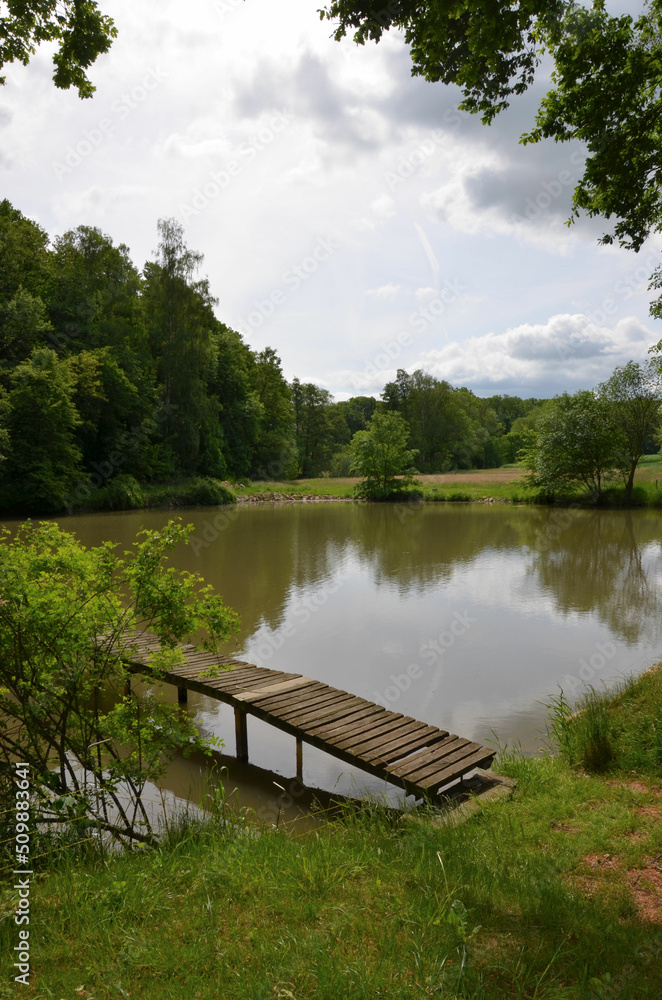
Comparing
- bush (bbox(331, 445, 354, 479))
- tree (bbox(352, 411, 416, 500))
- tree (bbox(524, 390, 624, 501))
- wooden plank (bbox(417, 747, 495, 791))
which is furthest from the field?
wooden plank (bbox(417, 747, 495, 791))

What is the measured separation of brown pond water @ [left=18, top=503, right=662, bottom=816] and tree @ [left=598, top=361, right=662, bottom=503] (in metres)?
8.70

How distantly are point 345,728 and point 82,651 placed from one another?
119 inches

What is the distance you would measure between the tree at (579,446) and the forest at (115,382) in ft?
67.1

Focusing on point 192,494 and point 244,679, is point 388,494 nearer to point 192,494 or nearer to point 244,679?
point 192,494

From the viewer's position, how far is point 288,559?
19.0 m

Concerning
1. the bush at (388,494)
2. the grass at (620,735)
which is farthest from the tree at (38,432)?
the grass at (620,735)

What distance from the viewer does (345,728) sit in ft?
19.7

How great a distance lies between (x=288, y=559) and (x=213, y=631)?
1482cm

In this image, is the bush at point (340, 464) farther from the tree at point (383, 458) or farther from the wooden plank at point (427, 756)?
the wooden plank at point (427, 756)

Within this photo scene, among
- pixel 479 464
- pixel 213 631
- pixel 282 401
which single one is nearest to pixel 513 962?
pixel 213 631

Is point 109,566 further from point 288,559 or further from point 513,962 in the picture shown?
point 288,559

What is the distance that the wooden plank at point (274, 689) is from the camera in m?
6.56

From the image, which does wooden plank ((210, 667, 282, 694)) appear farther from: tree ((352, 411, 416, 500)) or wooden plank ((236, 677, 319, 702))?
tree ((352, 411, 416, 500))

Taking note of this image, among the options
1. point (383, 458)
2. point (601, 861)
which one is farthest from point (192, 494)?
point (601, 861)
